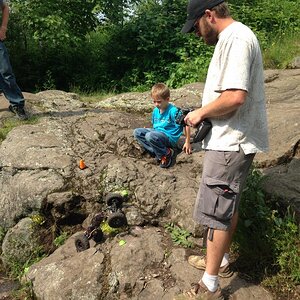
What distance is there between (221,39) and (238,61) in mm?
197

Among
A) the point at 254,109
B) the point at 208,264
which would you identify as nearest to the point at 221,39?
the point at 254,109

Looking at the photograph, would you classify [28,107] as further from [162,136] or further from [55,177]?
[162,136]

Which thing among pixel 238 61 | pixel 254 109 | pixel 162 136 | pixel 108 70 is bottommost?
pixel 108 70

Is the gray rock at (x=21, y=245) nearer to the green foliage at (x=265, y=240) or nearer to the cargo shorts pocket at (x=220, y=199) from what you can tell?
the green foliage at (x=265, y=240)

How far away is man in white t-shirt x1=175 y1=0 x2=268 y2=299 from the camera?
2.46 meters

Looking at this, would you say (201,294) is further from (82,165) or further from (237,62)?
(82,165)

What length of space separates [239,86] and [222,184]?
65 cm

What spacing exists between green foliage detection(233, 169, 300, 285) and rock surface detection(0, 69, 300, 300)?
19 centimetres

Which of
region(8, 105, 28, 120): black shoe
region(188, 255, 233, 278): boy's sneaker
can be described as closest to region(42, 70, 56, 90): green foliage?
region(8, 105, 28, 120): black shoe

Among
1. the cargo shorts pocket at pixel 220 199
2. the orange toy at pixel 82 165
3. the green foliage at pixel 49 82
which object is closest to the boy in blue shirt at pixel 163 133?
the orange toy at pixel 82 165

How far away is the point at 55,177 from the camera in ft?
14.7

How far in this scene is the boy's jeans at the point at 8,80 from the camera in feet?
17.5

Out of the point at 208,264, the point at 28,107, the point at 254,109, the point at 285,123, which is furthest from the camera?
the point at 28,107

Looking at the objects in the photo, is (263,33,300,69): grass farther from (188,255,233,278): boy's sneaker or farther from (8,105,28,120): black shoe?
(188,255,233,278): boy's sneaker
